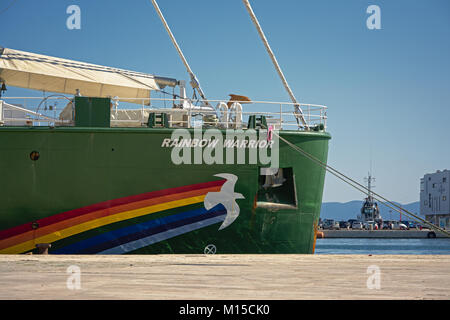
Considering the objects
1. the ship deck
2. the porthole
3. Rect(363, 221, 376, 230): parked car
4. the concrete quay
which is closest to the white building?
the concrete quay

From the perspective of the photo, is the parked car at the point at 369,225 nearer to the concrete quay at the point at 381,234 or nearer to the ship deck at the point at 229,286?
the concrete quay at the point at 381,234

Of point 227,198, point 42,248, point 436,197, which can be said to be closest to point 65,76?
point 42,248

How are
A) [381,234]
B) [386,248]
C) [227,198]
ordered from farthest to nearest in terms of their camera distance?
[381,234]
[386,248]
[227,198]

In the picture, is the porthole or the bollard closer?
the bollard

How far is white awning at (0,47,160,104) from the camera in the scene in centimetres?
1770

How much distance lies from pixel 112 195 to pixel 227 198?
2.76 meters

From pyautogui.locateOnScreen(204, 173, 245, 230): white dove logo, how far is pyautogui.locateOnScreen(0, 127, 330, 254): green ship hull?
0.26 feet

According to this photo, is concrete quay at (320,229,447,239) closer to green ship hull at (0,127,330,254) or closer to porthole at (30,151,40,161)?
green ship hull at (0,127,330,254)

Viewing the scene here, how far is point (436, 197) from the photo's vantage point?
124438 mm

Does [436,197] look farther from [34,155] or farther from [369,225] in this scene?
[34,155]

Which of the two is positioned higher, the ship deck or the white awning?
the white awning

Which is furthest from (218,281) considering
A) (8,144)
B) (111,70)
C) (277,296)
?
(111,70)
